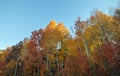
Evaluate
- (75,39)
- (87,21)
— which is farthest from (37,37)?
(87,21)

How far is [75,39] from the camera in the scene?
2164 cm

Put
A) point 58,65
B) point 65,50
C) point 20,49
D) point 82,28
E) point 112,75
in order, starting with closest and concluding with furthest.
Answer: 1. point 112,75
2. point 82,28
3. point 58,65
4. point 65,50
5. point 20,49

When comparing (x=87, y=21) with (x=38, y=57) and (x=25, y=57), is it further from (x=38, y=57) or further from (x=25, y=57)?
(x=25, y=57)

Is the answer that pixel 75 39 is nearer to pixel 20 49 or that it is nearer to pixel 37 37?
pixel 37 37

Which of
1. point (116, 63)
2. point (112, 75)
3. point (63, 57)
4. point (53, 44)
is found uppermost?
point (53, 44)

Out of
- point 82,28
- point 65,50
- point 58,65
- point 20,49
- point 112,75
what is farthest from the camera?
point 20,49

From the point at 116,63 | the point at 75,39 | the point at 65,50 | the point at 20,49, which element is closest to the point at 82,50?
the point at 75,39

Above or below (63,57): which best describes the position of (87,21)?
above

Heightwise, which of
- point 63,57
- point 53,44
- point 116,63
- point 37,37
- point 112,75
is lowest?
point 112,75

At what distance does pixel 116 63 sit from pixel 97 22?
24.0 ft

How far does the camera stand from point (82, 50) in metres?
21.5

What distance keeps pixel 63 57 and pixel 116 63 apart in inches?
377

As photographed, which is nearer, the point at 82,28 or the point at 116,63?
the point at 116,63

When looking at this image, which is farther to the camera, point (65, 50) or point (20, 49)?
point (20, 49)
